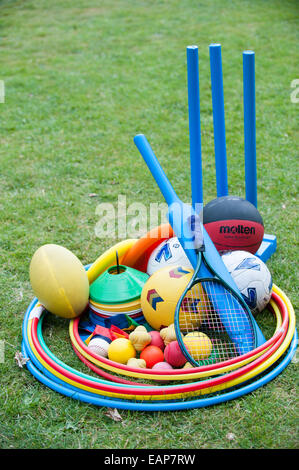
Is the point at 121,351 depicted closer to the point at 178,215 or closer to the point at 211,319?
the point at 211,319

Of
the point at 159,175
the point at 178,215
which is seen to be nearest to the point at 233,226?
the point at 178,215

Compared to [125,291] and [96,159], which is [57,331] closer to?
[125,291]

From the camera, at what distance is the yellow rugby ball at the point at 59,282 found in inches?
136

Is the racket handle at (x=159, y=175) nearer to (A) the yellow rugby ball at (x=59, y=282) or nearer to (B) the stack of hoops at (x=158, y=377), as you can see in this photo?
(A) the yellow rugby ball at (x=59, y=282)

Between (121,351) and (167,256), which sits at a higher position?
(167,256)

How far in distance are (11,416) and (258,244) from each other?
2.06 meters

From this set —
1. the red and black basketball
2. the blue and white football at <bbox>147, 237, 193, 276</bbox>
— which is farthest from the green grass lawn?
the blue and white football at <bbox>147, 237, 193, 276</bbox>

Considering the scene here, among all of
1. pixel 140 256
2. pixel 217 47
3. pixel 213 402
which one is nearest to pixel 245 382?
pixel 213 402

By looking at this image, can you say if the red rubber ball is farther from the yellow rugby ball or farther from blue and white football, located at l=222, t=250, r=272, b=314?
blue and white football, located at l=222, t=250, r=272, b=314

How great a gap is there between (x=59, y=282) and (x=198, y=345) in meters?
1.00

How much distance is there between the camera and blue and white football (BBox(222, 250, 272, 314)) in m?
3.50

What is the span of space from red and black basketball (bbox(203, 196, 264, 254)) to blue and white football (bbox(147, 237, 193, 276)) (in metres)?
0.26

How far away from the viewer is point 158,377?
2986 millimetres

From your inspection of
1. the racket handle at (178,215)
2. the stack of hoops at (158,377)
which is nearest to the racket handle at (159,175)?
the racket handle at (178,215)
